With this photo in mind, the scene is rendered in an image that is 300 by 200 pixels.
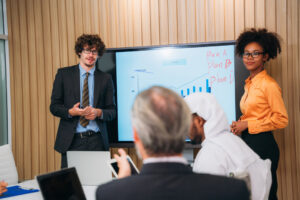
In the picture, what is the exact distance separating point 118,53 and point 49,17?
3.89 ft

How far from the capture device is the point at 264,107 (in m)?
3.10

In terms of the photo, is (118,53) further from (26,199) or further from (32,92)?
(26,199)

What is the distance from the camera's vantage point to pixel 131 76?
13.5 feet

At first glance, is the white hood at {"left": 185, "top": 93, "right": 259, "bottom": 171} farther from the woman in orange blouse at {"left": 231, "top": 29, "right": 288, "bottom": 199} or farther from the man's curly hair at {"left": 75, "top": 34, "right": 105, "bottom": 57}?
the man's curly hair at {"left": 75, "top": 34, "right": 105, "bottom": 57}

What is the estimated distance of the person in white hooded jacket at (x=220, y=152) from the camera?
1.73 m

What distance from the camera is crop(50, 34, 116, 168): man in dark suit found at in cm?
340

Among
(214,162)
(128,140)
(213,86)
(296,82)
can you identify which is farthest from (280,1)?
(214,162)

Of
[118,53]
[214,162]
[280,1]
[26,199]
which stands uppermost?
[280,1]

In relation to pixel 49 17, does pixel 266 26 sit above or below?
below

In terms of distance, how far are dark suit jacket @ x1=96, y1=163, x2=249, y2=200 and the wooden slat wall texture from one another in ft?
9.88

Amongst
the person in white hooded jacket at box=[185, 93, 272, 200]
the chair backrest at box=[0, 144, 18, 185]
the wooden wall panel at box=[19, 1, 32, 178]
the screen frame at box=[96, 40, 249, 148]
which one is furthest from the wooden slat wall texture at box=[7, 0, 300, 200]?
the person in white hooded jacket at box=[185, 93, 272, 200]

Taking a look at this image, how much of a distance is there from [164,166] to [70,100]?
2634mm

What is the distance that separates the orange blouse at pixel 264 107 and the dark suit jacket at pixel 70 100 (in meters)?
1.34

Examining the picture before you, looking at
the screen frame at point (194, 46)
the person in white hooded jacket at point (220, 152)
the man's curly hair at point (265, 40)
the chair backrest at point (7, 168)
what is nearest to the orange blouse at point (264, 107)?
the man's curly hair at point (265, 40)
